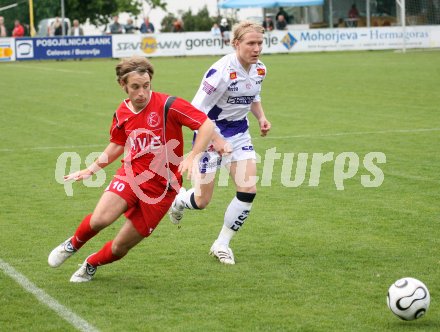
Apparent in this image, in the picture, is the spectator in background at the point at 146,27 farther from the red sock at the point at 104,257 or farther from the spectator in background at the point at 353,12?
the red sock at the point at 104,257

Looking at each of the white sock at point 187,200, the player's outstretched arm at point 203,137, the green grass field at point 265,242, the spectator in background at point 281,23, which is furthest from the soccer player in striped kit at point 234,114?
the spectator in background at point 281,23

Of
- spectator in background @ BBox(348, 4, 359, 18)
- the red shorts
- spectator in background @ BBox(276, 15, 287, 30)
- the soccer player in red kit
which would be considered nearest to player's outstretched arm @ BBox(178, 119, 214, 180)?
the soccer player in red kit

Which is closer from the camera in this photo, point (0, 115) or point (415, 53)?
point (0, 115)

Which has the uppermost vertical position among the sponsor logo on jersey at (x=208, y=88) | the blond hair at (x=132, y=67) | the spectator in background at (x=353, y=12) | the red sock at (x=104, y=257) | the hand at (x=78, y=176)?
the spectator in background at (x=353, y=12)

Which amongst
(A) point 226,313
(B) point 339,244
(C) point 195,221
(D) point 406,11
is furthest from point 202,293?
(D) point 406,11

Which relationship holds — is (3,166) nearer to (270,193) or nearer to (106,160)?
(270,193)

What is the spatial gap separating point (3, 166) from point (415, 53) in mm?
28521

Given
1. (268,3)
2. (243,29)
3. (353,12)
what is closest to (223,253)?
(243,29)

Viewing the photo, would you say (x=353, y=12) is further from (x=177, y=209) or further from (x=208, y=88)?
(x=208, y=88)

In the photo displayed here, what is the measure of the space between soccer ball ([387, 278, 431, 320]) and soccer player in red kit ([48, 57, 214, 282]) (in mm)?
1798

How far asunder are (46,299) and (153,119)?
5.18 ft

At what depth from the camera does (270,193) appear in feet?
37.0

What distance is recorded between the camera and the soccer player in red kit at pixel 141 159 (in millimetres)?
6754

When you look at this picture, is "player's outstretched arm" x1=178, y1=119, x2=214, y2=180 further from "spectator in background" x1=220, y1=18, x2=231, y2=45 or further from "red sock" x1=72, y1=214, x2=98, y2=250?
"spectator in background" x1=220, y1=18, x2=231, y2=45
